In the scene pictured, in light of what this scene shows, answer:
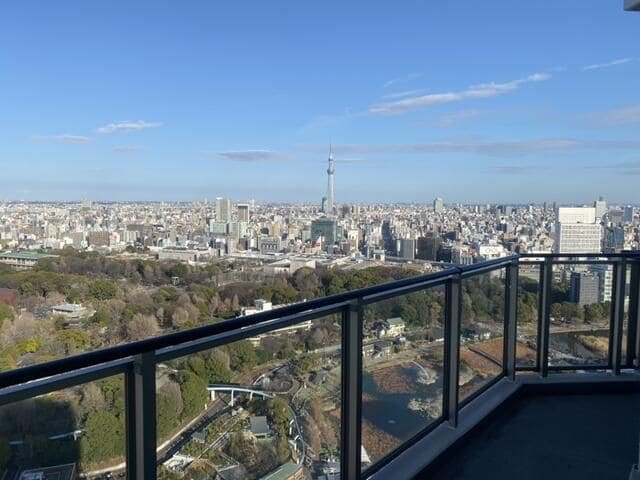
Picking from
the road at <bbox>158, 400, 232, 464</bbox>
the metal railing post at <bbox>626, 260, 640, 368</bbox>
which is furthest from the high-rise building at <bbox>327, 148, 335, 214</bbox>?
the road at <bbox>158, 400, 232, 464</bbox>

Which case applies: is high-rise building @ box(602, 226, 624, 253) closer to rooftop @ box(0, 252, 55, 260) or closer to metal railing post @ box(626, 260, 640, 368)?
metal railing post @ box(626, 260, 640, 368)

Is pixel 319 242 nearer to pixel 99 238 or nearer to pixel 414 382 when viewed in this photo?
pixel 99 238

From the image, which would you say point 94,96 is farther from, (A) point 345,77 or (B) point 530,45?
(B) point 530,45

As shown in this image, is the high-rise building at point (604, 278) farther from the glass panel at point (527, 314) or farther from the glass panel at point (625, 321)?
the glass panel at point (527, 314)

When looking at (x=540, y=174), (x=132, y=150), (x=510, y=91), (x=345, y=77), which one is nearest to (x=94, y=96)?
(x=132, y=150)

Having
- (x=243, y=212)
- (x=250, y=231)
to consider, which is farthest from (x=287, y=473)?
(x=243, y=212)
